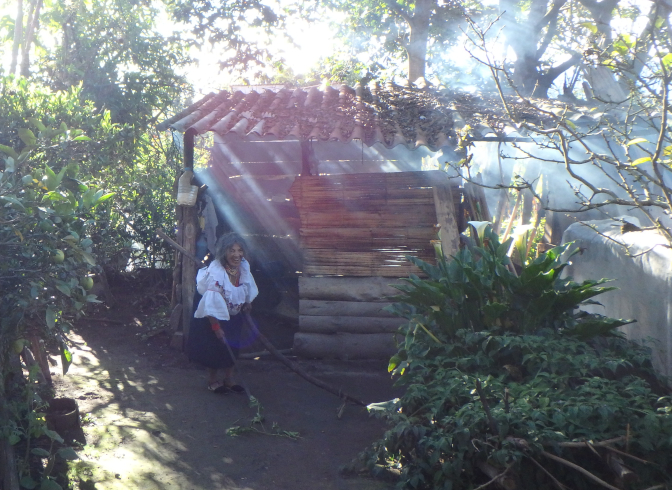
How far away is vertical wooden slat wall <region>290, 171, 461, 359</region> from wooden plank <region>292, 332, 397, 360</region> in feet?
0.04

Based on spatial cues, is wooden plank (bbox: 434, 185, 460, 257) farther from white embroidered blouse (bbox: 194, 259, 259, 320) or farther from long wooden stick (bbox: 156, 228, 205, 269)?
long wooden stick (bbox: 156, 228, 205, 269)

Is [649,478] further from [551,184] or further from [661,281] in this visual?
[551,184]

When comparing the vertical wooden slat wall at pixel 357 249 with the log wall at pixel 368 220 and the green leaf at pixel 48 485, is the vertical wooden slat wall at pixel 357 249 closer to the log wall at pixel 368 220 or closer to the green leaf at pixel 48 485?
the log wall at pixel 368 220

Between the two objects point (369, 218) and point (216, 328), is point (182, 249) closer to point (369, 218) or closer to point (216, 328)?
point (216, 328)

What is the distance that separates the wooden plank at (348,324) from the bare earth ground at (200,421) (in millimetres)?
404

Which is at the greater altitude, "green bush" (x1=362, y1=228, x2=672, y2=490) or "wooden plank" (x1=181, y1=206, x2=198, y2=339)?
"wooden plank" (x1=181, y1=206, x2=198, y2=339)

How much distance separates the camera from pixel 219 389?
611 centimetres

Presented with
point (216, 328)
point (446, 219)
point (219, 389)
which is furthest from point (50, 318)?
point (446, 219)

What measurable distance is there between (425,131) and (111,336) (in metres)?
5.03

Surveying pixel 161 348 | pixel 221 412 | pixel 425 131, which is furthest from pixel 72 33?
pixel 221 412

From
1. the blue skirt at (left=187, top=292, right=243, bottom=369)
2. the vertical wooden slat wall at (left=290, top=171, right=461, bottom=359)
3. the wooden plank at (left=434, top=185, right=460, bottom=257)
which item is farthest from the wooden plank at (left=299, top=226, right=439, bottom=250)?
the blue skirt at (left=187, top=292, right=243, bottom=369)

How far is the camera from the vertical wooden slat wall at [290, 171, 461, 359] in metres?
7.11

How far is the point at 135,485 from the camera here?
404cm

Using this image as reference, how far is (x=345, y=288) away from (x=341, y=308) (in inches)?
10.1
